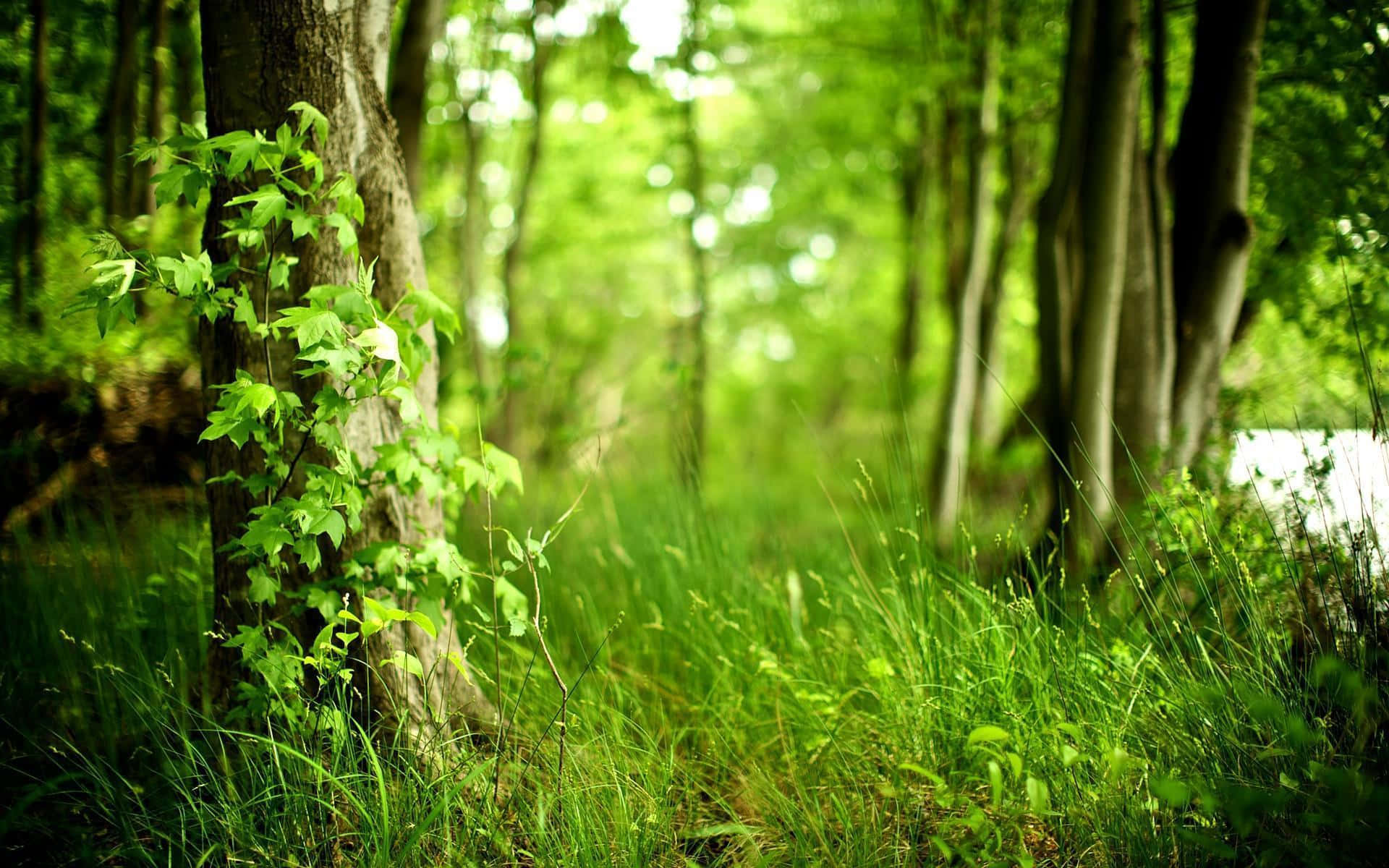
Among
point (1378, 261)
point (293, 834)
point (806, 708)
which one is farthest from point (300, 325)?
point (1378, 261)

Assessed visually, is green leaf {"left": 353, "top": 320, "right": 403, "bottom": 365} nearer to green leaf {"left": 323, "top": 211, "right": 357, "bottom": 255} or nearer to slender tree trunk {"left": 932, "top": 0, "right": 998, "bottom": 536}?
green leaf {"left": 323, "top": 211, "right": 357, "bottom": 255}

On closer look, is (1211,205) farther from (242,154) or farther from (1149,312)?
(242,154)

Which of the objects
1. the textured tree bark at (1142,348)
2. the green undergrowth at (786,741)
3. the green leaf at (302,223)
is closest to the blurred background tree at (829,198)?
the textured tree bark at (1142,348)

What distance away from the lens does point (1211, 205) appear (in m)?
2.57

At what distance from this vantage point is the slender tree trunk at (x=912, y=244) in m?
6.60

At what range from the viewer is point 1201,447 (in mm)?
2549

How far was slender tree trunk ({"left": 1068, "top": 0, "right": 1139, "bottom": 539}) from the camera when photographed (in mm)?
2498

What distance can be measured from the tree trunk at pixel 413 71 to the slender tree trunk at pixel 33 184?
1.43 m

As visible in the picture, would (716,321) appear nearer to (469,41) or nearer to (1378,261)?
(469,41)

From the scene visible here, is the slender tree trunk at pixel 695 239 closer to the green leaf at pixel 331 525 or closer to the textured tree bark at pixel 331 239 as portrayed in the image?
the textured tree bark at pixel 331 239

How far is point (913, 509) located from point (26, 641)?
8.66 ft

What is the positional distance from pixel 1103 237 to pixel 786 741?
206cm

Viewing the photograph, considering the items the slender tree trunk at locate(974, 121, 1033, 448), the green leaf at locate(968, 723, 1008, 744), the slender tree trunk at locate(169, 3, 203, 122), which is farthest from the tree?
the slender tree trunk at locate(169, 3, 203, 122)

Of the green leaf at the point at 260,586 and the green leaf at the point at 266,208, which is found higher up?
the green leaf at the point at 266,208
